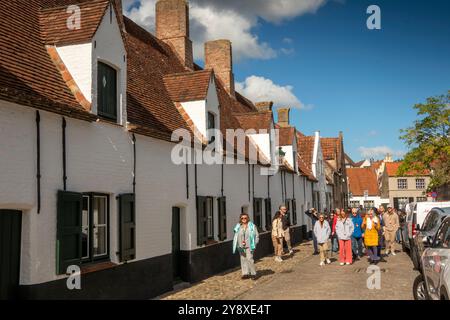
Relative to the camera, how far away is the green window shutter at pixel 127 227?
943cm

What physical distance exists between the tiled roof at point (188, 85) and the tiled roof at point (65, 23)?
4968mm

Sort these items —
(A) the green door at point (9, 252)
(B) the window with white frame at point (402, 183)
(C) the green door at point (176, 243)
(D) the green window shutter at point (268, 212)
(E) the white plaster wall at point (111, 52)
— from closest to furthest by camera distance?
(A) the green door at point (9, 252)
(E) the white plaster wall at point (111, 52)
(C) the green door at point (176, 243)
(D) the green window shutter at point (268, 212)
(B) the window with white frame at point (402, 183)

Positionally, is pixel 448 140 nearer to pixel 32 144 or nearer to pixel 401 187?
pixel 32 144

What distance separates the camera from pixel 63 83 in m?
8.77

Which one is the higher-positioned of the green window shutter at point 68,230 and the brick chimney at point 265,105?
the brick chimney at point 265,105

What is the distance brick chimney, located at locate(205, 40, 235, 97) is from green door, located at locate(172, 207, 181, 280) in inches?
452

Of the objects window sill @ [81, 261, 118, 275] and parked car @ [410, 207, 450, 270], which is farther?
parked car @ [410, 207, 450, 270]

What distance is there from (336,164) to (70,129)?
119 ft

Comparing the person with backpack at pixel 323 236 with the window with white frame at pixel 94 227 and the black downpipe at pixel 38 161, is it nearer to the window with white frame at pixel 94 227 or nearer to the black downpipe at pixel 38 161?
the window with white frame at pixel 94 227

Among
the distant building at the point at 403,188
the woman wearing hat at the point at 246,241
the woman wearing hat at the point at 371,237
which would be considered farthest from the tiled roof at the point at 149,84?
the distant building at the point at 403,188

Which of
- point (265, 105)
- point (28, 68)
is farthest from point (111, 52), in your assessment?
point (265, 105)

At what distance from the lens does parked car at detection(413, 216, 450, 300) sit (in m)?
6.02

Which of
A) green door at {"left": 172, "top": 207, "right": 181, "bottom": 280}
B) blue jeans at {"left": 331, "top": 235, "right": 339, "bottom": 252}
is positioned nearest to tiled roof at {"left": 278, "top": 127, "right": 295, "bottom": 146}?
blue jeans at {"left": 331, "top": 235, "right": 339, "bottom": 252}

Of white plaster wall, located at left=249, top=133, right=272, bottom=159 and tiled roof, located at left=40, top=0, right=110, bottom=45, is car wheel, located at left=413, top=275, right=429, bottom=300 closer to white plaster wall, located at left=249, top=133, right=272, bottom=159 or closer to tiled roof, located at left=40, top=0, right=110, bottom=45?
tiled roof, located at left=40, top=0, right=110, bottom=45
